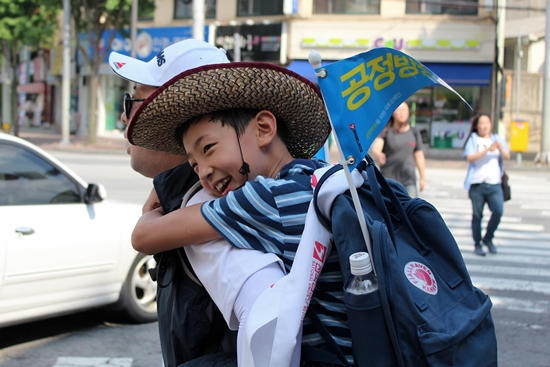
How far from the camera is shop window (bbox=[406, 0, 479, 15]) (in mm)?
26281

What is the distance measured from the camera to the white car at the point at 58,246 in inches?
185

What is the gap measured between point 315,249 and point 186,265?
1.62 feet

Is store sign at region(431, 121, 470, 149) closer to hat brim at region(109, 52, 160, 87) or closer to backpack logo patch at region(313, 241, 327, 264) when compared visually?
hat brim at region(109, 52, 160, 87)

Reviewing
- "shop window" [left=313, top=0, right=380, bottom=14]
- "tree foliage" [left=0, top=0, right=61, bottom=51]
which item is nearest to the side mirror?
"tree foliage" [left=0, top=0, right=61, bottom=51]

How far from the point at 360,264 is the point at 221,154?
52 cm

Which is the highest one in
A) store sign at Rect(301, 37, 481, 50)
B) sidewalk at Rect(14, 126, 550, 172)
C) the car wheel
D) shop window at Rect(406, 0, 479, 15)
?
shop window at Rect(406, 0, 479, 15)

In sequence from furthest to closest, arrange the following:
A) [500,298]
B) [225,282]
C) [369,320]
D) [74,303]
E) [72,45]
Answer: [72,45] < [500,298] < [74,303] < [225,282] < [369,320]

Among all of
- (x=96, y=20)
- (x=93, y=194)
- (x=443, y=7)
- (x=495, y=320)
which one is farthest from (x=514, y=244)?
(x=96, y=20)

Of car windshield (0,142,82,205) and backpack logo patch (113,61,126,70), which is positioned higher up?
backpack logo patch (113,61,126,70)

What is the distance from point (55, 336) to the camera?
536 centimetres

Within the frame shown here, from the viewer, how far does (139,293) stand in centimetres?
577

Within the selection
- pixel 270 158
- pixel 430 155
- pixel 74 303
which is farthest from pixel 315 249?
pixel 430 155

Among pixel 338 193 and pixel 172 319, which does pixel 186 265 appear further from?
pixel 338 193

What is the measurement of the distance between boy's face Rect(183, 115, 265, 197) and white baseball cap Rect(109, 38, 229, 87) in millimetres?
269
